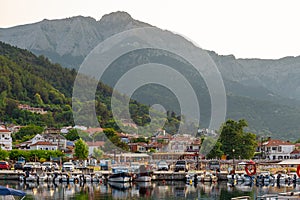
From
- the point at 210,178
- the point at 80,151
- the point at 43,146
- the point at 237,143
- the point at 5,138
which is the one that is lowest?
the point at 210,178

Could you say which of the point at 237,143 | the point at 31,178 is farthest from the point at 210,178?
the point at 31,178

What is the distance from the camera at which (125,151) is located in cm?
11069

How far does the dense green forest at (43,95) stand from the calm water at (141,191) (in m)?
74.9

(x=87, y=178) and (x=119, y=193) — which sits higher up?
(x=87, y=178)

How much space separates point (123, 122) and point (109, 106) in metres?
19.5

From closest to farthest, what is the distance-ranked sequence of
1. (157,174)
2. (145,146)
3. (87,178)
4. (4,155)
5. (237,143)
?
(87,178) < (157,174) < (4,155) < (237,143) < (145,146)

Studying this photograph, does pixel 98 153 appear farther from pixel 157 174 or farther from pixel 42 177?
pixel 42 177

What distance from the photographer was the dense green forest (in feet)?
477

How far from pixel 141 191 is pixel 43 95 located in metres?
111

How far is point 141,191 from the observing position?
61.1 m

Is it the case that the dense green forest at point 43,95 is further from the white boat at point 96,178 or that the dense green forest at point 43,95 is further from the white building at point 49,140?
the white boat at point 96,178

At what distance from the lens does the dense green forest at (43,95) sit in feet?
477

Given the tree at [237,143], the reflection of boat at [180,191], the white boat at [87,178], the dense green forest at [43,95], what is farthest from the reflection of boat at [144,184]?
the dense green forest at [43,95]

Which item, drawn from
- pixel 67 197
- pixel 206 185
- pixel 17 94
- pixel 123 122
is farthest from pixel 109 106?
pixel 67 197
